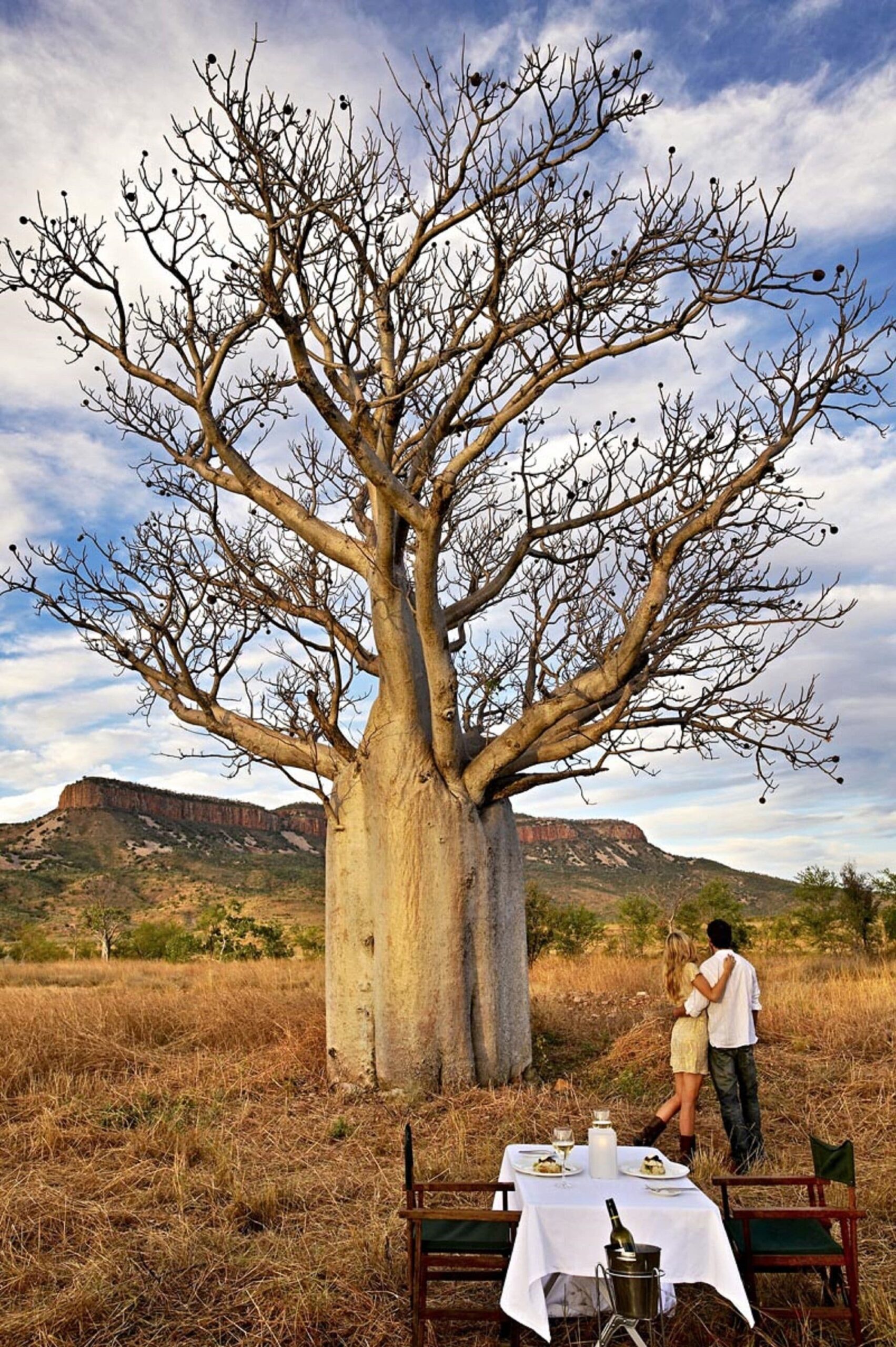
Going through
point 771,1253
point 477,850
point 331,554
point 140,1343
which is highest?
point 331,554

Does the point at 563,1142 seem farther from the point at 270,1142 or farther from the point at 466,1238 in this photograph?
the point at 270,1142

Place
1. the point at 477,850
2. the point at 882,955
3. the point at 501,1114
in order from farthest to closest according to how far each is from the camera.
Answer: the point at 882,955 → the point at 477,850 → the point at 501,1114

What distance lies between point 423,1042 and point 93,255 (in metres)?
→ 6.60

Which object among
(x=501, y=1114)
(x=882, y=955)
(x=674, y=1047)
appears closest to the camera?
(x=674, y=1047)

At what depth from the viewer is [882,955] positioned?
19.4 metres

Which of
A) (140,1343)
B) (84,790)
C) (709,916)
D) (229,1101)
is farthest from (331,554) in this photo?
(84,790)

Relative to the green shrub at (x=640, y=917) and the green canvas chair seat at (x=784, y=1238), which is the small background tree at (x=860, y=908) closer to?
the green shrub at (x=640, y=917)

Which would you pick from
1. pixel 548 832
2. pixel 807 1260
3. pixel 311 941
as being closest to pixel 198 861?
pixel 548 832

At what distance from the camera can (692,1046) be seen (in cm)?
661

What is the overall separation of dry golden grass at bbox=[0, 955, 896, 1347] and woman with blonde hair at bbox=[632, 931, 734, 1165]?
328 millimetres

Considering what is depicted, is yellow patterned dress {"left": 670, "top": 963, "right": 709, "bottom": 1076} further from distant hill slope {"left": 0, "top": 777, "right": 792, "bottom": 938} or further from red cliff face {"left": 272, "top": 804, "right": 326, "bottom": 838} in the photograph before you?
red cliff face {"left": 272, "top": 804, "right": 326, "bottom": 838}

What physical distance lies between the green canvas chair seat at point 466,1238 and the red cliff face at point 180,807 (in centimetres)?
4954

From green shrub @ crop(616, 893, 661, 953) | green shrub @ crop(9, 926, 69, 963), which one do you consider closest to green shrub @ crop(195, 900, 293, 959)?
green shrub @ crop(9, 926, 69, 963)

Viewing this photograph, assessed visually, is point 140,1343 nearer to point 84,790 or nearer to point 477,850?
point 477,850
